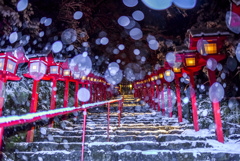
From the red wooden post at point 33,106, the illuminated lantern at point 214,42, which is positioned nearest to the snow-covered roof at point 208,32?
the illuminated lantern at point 214,42

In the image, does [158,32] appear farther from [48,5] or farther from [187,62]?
[48,5]

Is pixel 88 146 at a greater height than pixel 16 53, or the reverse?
pixel 16 53

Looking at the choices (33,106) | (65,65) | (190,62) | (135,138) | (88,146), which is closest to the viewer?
(88,146)

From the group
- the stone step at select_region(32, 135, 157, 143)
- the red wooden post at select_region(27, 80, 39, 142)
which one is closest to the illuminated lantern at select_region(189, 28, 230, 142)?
the stone step at select_region(32, 135, 157, 143)

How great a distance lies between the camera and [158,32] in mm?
9586

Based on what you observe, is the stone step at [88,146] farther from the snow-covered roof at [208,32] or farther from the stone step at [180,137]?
the snow-covered roof at [208,32]

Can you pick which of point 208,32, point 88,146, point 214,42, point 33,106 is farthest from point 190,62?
point 33,106

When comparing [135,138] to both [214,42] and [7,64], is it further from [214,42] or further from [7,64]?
[7,64]

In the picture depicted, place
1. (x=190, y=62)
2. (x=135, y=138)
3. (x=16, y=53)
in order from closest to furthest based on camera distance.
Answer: (x=16, y=53), (x=135, y=138), (x=190, y=62)

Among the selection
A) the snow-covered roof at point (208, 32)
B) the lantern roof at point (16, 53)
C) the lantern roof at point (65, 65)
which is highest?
the snow-covered roof at point (208, 32)

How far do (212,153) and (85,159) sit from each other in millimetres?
3104

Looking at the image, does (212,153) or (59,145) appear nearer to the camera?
(212,153)

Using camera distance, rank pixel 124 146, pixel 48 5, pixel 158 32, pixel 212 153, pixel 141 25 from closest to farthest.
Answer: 1. pixel 212 153
2. pixel 124 146
3. pixel 48 5
4. pixel 158 32
5. pixel 141 25

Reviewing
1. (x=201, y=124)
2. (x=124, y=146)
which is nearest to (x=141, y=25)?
(x=201, y=124)
